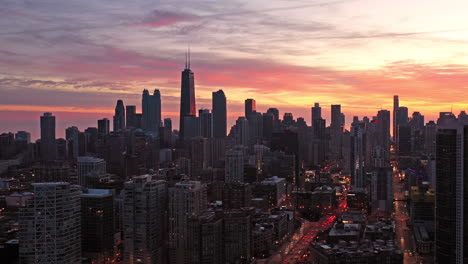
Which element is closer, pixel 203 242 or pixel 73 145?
pixel 203 242

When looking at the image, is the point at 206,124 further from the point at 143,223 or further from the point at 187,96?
the point at 143,223

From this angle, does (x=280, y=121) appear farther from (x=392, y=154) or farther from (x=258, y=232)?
(x=258, y=232)

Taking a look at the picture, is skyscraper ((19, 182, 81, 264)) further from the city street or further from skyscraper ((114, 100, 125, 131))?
skyscraper ((114, 100, 125, 131))

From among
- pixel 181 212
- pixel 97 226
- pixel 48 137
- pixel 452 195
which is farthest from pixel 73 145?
pixel 452 195

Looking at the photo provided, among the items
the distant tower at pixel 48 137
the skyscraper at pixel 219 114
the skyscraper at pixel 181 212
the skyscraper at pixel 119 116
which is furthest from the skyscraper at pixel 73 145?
the skyscraper at pixel 181 212

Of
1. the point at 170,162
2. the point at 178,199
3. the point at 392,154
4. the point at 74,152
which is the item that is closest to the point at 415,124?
the point at 392,154

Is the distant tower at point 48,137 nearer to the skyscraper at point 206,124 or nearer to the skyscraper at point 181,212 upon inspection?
the skyscraper at point 206,124
